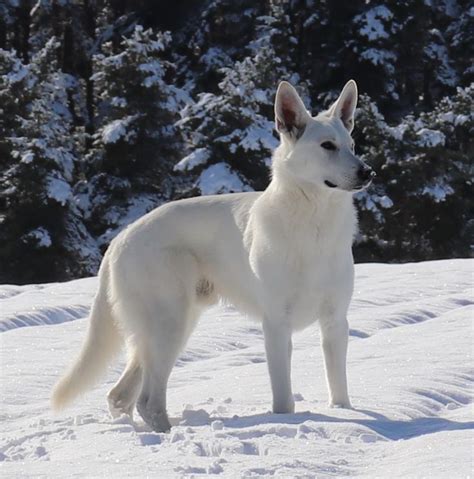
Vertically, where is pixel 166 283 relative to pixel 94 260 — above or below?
above

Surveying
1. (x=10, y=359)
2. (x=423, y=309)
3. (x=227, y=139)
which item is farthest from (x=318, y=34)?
(x=10, y=359)

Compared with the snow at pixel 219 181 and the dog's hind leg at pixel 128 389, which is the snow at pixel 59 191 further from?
the dog's hind leg at pixel 128 389

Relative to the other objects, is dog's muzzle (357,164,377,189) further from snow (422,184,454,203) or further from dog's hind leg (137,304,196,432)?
snow (422,184,454,203)

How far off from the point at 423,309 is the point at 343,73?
1712cm

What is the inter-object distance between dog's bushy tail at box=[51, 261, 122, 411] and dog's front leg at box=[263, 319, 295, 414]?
962 millimetres

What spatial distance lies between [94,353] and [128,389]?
278 mm

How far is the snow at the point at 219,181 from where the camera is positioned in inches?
789

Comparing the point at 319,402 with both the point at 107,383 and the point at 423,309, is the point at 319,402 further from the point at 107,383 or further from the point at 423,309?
the point at 423,309

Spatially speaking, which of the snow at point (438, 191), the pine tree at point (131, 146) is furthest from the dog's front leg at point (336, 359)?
the pine tree at point (131, 146)

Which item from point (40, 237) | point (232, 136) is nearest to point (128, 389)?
point (40, 237)

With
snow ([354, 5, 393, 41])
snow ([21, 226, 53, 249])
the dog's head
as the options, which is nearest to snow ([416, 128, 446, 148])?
snow ([354, 5, 393, 41])

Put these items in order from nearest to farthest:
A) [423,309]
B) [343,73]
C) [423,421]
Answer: [423,421], [423,309], [343,73]

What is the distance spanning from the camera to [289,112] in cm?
568

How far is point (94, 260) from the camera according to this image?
2033 cm
